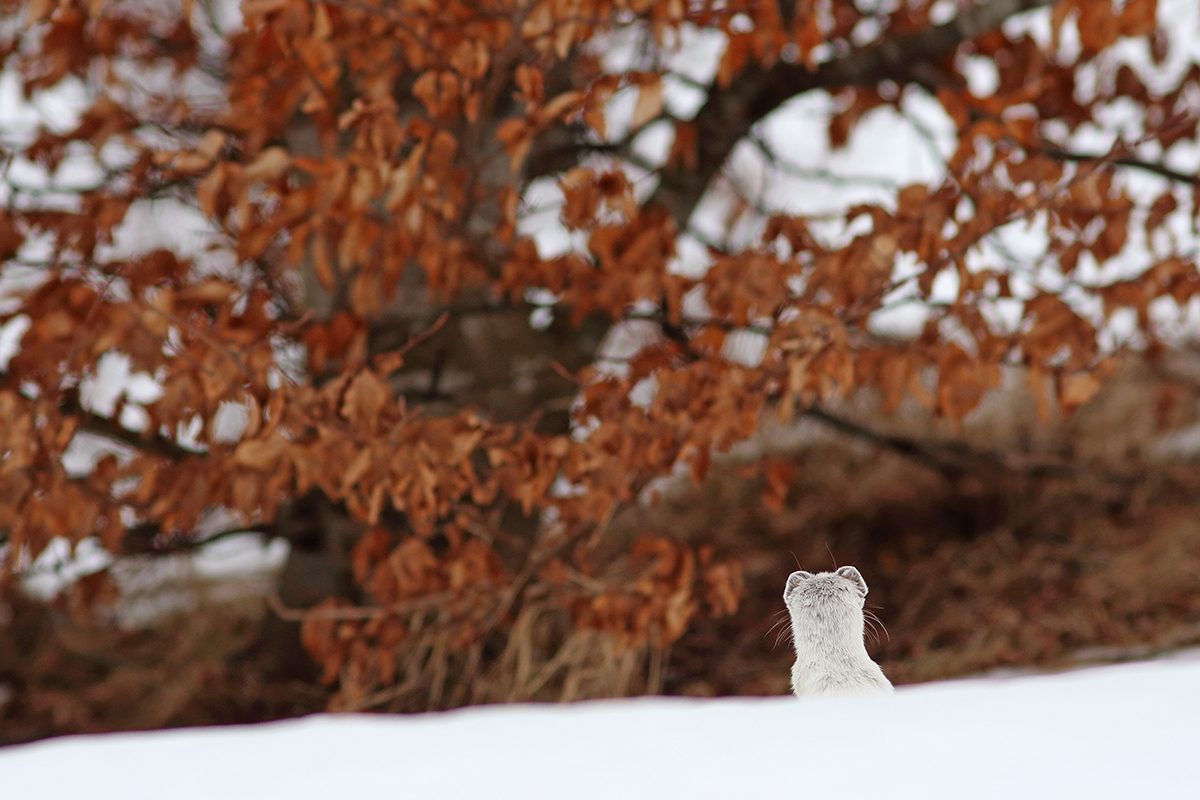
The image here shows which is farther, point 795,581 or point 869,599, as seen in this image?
point 869,599

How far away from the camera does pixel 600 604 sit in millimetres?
3369

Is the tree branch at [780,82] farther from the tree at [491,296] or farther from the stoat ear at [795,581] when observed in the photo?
the stoat ear at [795,581]

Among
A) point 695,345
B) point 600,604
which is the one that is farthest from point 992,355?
point 600,604

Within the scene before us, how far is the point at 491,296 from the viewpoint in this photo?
4.13 meters

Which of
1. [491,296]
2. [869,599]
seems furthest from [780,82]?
[869,599]

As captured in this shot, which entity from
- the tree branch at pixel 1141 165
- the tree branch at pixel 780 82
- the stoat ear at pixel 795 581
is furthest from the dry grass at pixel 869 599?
the stoat ear at pixel 795 581

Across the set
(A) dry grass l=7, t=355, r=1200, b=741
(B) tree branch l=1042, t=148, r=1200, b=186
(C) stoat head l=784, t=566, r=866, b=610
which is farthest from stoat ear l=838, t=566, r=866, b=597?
(B) tree branch l=1042, t=148, r=1200, b=186

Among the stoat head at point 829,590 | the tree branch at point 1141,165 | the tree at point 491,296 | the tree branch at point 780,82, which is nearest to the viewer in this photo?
the stoat head at point 829,590

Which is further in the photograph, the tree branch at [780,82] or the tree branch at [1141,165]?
the tree branch at [1141,165]

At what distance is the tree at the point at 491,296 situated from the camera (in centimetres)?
273

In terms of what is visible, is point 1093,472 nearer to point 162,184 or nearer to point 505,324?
point 505,324

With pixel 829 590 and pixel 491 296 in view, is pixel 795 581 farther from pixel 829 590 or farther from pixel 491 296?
pixel 491 296

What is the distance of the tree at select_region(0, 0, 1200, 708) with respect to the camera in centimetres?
273

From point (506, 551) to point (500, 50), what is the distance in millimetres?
2091
